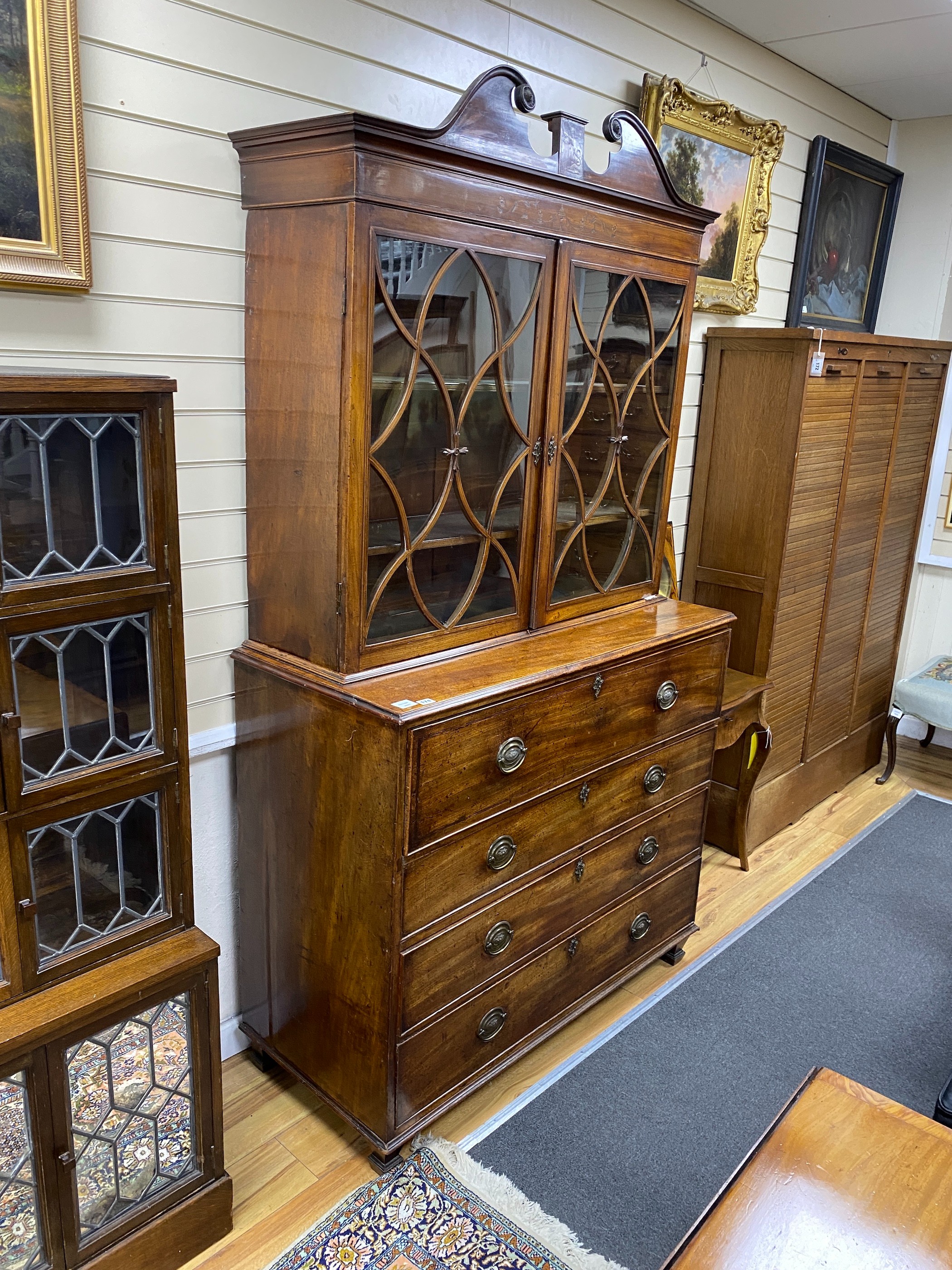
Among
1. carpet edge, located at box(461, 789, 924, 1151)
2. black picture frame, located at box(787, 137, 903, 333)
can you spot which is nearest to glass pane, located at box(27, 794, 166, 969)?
carpet edge, located at box(461, 789, 924, 1151)

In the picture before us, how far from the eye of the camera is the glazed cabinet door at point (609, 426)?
1990 mm

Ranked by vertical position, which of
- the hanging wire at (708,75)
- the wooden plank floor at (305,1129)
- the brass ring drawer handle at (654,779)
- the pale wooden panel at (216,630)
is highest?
the hanging wire at (708,75)

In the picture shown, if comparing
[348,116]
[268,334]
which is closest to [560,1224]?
[268,334]

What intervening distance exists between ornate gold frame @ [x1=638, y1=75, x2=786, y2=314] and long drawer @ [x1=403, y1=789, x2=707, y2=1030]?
1.63 meters

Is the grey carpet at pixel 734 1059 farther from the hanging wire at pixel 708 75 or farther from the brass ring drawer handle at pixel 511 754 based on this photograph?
the hanging wire at pixel 708 75

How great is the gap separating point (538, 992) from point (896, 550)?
253 cm

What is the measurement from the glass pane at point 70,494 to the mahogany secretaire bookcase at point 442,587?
0.36 metres

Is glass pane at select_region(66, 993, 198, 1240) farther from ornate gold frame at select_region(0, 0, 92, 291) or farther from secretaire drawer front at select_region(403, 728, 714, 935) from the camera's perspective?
ornate gold frame at select_region(0, 0, 92, 291)

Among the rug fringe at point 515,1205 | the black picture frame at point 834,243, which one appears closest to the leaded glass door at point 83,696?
the rug fringe at point 515,1205

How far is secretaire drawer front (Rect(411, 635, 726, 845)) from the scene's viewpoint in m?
1.70

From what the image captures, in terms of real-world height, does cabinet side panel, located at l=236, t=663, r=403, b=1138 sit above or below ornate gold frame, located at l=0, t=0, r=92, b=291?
below

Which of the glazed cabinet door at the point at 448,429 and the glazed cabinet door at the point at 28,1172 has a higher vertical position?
the glazed cabinet door at the point at 448,429

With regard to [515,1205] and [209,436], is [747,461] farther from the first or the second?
[515,1205]

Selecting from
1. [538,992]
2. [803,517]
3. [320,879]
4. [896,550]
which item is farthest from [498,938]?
[896,550]
